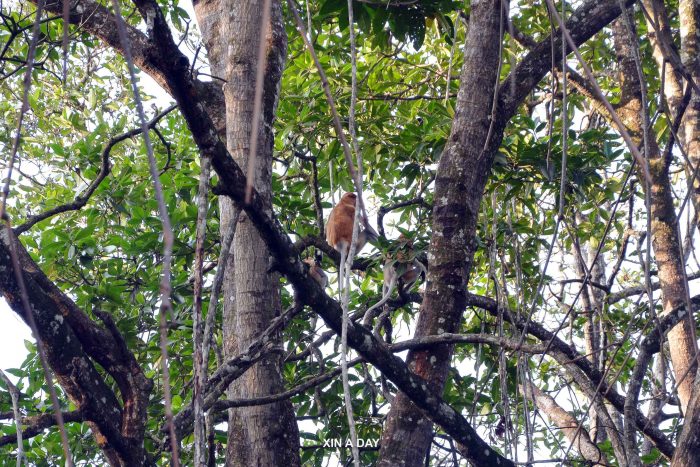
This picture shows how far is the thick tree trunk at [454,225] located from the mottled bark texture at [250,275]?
458mm

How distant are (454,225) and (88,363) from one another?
1622 millimetres

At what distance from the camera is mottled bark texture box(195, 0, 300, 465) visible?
9.84 ft

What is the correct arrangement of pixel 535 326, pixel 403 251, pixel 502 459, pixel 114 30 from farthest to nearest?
pixel 114 30, pixel 535 326, pixel 403 251, pixel 502 459

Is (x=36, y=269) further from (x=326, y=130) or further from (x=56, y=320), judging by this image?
(x=326, y=130)

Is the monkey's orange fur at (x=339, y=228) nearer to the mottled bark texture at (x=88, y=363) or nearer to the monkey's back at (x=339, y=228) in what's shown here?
the monkey's back at (x=339, y=228)

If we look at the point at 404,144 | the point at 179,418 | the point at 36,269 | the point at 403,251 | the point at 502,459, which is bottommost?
the point at 502,459

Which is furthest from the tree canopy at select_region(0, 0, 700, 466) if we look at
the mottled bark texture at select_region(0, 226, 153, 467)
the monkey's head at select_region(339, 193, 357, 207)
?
the monkey's head at select_region(339, 193, 357, 207)

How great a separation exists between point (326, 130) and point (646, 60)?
8.73 feet

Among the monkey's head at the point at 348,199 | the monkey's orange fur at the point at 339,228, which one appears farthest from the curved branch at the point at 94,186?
the monkey's head at the point at 348,199

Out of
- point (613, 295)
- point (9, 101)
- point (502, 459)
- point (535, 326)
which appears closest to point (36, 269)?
point (502, 459)

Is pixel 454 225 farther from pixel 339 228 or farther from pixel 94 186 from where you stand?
pixel 339 228

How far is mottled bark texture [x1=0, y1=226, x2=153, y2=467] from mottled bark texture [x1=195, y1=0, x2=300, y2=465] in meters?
0.63

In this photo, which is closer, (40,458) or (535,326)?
(535,326)

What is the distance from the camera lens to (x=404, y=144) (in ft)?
14.8
